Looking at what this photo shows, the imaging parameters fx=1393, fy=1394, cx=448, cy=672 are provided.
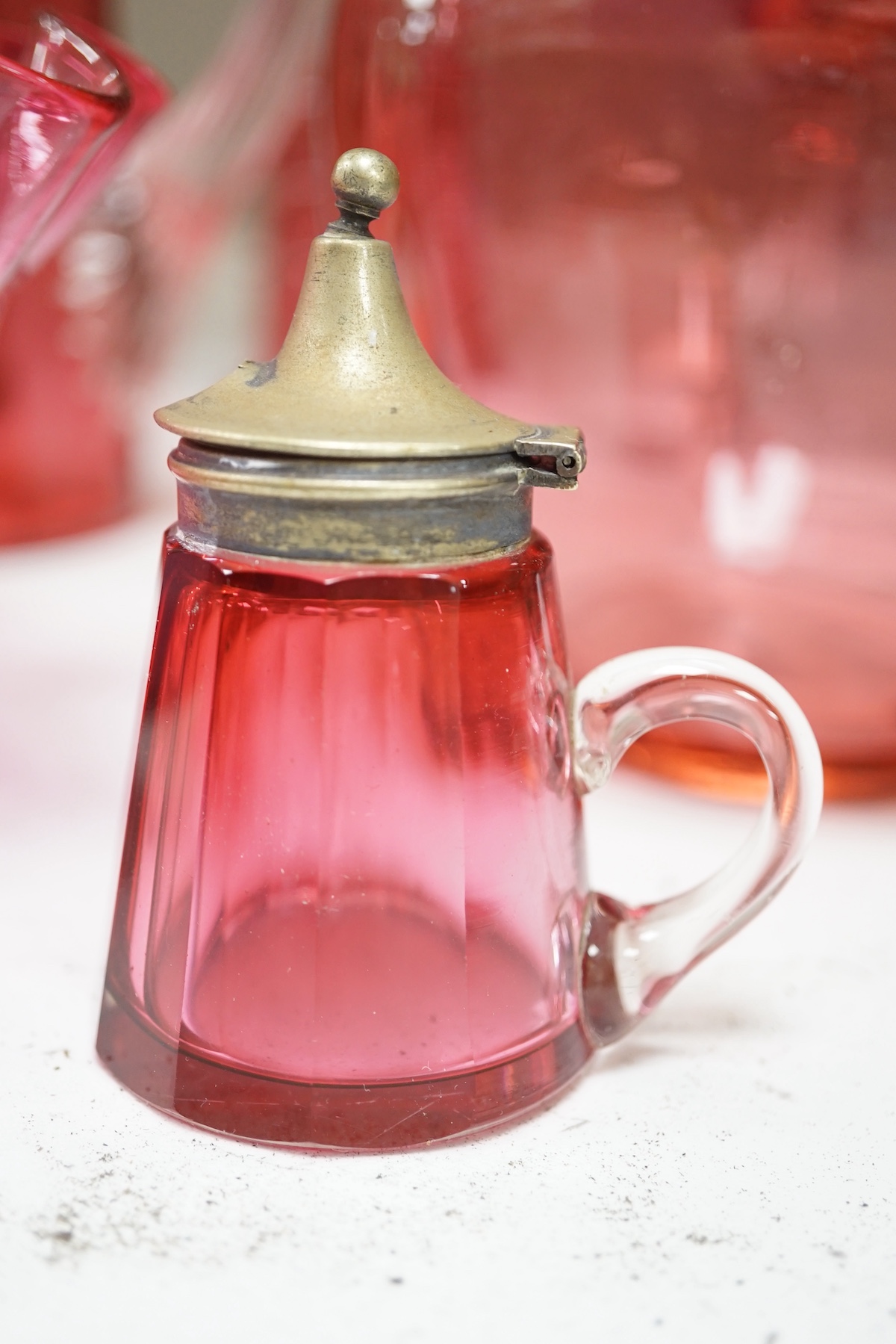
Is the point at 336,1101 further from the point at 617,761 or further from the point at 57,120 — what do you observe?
the point at 57,120

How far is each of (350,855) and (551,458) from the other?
0.33ft

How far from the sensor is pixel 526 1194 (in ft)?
1.02

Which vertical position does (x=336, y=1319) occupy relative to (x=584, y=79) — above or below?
below

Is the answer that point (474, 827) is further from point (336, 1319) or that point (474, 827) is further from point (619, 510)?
point (619, 510)

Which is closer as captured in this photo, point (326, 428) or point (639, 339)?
point (326, 428)

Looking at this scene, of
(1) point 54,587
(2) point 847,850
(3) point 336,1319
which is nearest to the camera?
(3) point 336,1319

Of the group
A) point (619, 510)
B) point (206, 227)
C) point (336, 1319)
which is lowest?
point (336, 1319)

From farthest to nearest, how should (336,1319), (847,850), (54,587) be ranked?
(54,587) → (847,850) → (336,1319)

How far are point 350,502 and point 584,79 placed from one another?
0.31 meters

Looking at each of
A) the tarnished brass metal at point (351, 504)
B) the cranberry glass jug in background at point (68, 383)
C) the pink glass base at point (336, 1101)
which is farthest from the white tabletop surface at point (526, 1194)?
the cranberry glass jug in background at point (68, 383)

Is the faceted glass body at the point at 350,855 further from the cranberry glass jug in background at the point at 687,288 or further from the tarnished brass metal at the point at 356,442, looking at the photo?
the cranberry glass jug in background at the point at 687,288

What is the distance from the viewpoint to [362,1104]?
0.32m

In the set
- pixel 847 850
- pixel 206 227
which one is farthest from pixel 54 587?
pixel 847 850

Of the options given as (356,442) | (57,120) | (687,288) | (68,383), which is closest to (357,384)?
A: (356,442)
